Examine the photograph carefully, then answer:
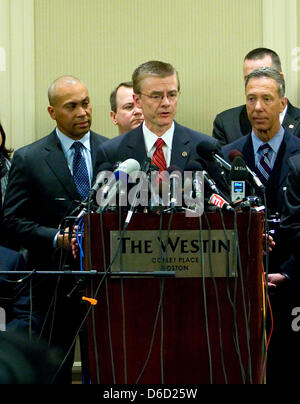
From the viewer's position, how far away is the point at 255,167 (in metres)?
4.21

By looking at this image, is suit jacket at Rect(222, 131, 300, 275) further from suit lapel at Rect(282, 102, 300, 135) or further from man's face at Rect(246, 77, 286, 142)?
suit lapel at Rect(282, 102, 300, 135)

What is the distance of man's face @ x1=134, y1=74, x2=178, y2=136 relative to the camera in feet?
13.0

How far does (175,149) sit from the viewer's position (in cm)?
388

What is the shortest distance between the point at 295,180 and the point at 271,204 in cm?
27

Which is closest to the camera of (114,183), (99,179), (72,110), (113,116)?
(114,183)

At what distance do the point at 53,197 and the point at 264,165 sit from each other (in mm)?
1255

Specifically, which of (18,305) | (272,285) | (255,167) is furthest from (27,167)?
(272,285)

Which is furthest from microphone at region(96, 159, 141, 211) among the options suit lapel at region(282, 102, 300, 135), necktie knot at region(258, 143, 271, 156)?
suit lapel at region(282, 102, 300, 135)

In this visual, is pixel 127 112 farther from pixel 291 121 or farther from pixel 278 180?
pixel 278 180

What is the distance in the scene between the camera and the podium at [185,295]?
9.79 ft

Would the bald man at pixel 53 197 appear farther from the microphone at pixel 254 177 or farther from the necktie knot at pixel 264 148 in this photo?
the microphone at pixel 254 177

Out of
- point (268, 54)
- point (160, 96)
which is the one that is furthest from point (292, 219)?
point (268, 54)
